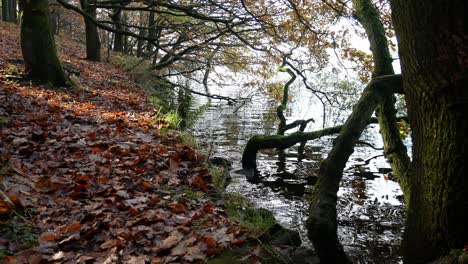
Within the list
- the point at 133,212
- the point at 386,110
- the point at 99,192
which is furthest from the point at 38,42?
the point at 386,110

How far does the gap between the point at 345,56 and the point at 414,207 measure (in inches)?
347

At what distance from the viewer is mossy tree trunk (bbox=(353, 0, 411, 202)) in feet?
16.0

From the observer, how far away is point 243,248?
138 inches

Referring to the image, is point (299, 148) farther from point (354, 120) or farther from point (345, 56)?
point (354, 120)

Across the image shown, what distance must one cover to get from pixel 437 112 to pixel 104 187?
11.5 ft

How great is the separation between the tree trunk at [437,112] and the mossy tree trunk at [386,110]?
1.52 metres

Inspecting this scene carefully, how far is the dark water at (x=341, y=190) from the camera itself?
5852 millimetres

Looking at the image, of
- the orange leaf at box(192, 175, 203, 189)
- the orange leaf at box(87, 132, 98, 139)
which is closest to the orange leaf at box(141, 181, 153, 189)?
the orange leaf at box(192, 175, 203, 189)

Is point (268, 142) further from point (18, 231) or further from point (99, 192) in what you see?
point (18, 231)

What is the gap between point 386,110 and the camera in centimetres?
529

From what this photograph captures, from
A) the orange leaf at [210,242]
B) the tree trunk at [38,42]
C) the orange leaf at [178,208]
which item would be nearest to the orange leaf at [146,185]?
the orange leaf at [178,208]

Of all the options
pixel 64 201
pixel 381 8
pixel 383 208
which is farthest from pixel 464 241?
pixel 381 8

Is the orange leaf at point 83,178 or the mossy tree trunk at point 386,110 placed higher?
the mossy tree trunk at point 386,110

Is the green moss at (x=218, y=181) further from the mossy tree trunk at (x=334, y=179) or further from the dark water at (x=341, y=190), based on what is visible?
the mossy tree trunk at (x=334, y=179)
